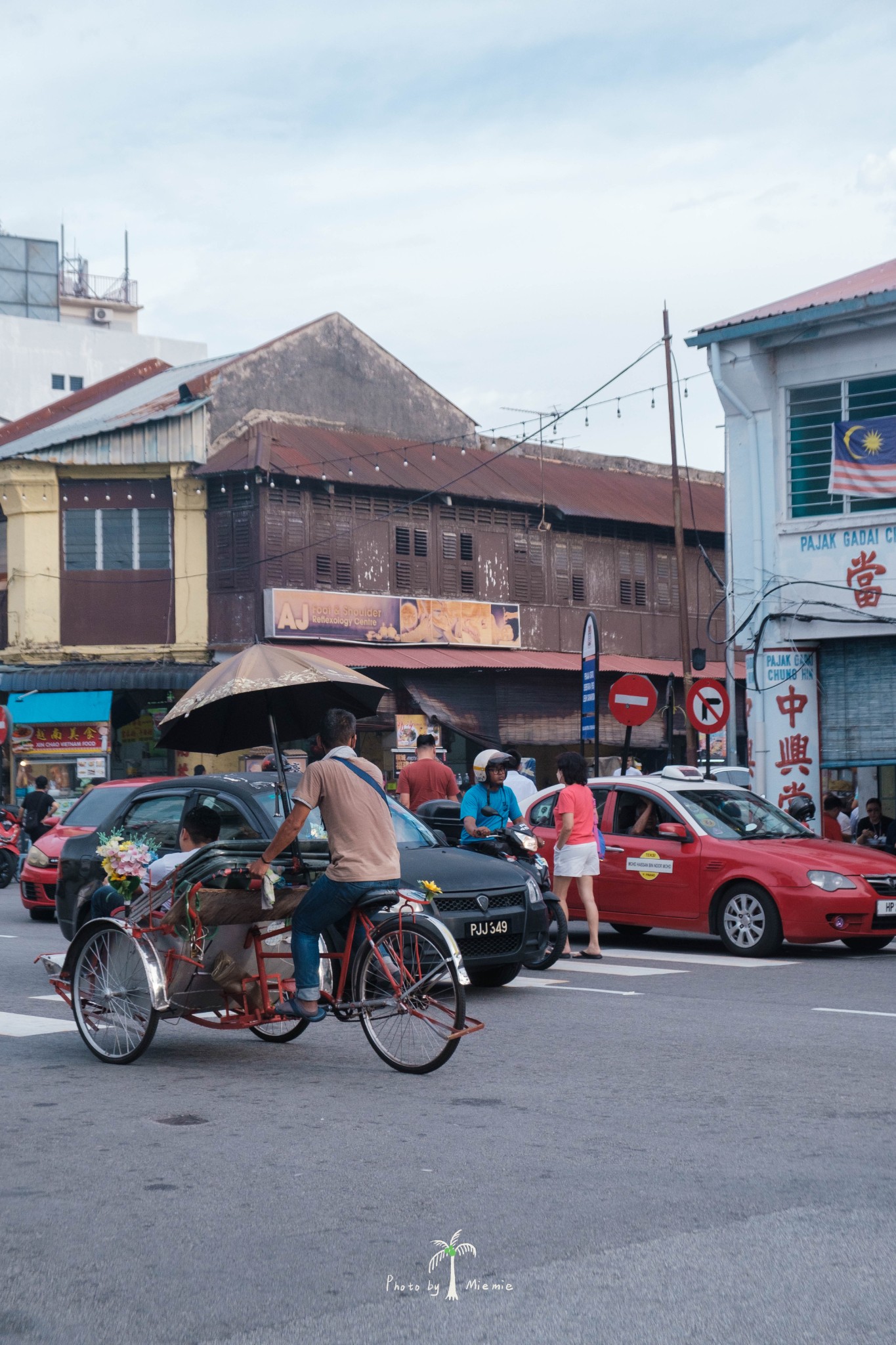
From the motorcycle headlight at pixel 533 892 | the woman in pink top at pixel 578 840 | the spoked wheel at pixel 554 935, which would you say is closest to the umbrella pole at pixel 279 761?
the motorcycle headlight at pixel 533 892

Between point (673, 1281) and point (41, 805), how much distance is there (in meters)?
20.7

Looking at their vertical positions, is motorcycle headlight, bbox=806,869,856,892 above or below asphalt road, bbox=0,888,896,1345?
above

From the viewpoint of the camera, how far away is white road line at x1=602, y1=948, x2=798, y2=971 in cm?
1243

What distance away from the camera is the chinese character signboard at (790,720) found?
20125 mm

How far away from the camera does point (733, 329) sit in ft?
65.1

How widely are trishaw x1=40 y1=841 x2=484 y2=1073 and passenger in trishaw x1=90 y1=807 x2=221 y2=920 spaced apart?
0.29 meters

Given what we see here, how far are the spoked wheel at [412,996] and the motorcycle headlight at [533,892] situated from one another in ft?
10.1

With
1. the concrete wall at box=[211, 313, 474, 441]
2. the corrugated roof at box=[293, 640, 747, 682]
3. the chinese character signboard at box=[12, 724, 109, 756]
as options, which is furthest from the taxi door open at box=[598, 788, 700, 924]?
the concrete wall at box=[211, 313, 474, 441]

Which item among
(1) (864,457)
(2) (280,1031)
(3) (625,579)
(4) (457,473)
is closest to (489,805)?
(2) (280,1031)

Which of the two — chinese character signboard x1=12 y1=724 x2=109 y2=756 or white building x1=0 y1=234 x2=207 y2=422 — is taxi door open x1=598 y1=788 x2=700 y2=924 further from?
white building x1=0 y1=234 x2=207 y2=422

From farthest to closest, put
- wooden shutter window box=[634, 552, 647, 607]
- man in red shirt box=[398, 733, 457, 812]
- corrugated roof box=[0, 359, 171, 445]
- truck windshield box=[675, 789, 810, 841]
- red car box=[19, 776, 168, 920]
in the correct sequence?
corrugated roof box=[0, 359, 171, 445], wooden shutter window box=[634, 552, 647, 607], red car box=[19, 776, 168, 920], man in red shirt box=[398, 733, 457, 812], truck windshield box=[675, 789, 810, 841]

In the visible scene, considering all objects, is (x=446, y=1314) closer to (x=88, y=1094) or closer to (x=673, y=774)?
(x=88, y=1094)

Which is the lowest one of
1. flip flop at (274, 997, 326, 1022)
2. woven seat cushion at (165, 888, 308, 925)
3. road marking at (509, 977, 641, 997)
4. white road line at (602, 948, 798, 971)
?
white road line at (602, 948, 798, 971)

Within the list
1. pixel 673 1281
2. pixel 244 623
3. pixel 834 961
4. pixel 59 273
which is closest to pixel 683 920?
pixel 834 961
